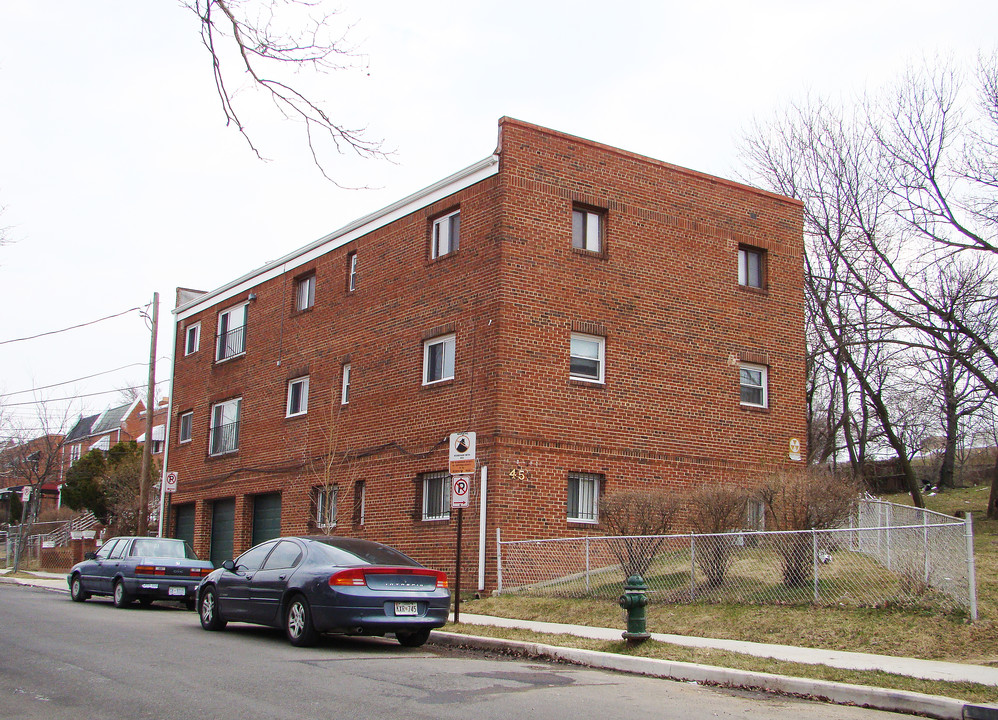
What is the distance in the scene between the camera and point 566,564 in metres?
18.2

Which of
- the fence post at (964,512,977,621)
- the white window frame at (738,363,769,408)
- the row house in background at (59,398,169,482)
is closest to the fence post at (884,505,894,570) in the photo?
the fence post at (964,512,977,621)

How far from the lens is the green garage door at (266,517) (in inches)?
1054

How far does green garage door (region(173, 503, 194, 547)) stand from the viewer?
3180 centimetres

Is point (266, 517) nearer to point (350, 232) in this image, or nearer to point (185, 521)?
point (185, 521)

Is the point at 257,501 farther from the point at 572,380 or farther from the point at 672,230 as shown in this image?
the point at 672,230

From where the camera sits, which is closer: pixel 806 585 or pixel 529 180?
pixel 806 585


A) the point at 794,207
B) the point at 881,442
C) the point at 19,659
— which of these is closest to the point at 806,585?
the point at 19,659

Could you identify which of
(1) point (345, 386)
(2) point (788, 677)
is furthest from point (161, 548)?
(2) point (788, 677)

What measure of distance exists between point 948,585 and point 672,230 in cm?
1199

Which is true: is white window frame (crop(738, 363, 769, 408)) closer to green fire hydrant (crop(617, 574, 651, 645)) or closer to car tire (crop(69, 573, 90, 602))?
green fire hydrant (crop(617, 574, 651, 645))

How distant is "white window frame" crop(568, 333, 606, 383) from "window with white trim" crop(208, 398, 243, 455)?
40.5ft

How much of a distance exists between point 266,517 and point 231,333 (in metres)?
6.34

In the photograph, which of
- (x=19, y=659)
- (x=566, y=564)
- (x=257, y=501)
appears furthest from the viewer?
(x=257, y=501)

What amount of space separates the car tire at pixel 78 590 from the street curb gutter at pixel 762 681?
11.3 m
